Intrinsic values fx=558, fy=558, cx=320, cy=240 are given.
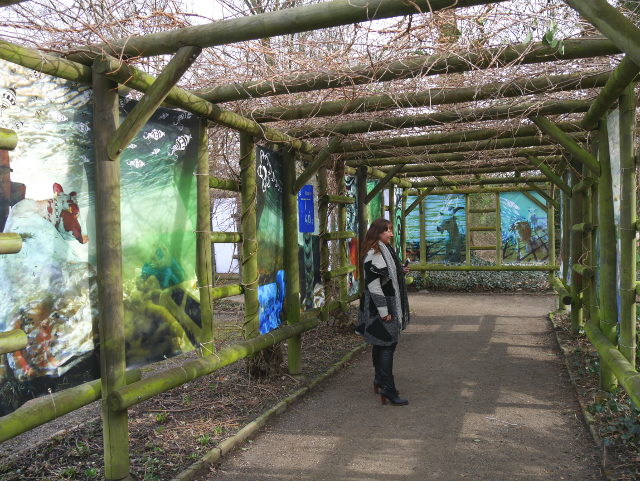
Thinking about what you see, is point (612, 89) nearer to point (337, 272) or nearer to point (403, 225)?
point (337, 272)

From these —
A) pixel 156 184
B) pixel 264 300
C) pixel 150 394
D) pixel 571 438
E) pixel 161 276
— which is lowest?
pixel 571 438

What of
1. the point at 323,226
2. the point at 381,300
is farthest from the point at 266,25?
the point at 323,226

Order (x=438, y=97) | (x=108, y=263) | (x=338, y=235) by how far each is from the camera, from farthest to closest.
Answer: (x=338, y=235), (x=438, y=97), (x=108, y=263)

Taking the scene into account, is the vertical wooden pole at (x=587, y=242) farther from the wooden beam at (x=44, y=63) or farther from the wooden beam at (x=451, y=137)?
the wooden beam at (x=44, y=63)

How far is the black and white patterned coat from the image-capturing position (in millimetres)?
5340

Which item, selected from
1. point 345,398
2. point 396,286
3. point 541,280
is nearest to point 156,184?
point 396,286

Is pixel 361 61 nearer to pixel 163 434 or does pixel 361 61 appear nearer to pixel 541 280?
pixel 163 434

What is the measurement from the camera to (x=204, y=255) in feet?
14.8

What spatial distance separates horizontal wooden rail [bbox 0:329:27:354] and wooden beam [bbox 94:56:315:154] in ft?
5.34

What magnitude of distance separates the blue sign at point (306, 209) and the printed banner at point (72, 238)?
2638 mm

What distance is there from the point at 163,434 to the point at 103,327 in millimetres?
1403

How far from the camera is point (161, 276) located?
4.07m

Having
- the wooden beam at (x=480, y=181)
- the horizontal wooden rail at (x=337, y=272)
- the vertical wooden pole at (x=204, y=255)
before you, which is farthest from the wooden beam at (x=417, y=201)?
the vertical wooden pole at (x=204, y=255)

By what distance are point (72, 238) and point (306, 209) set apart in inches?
157
